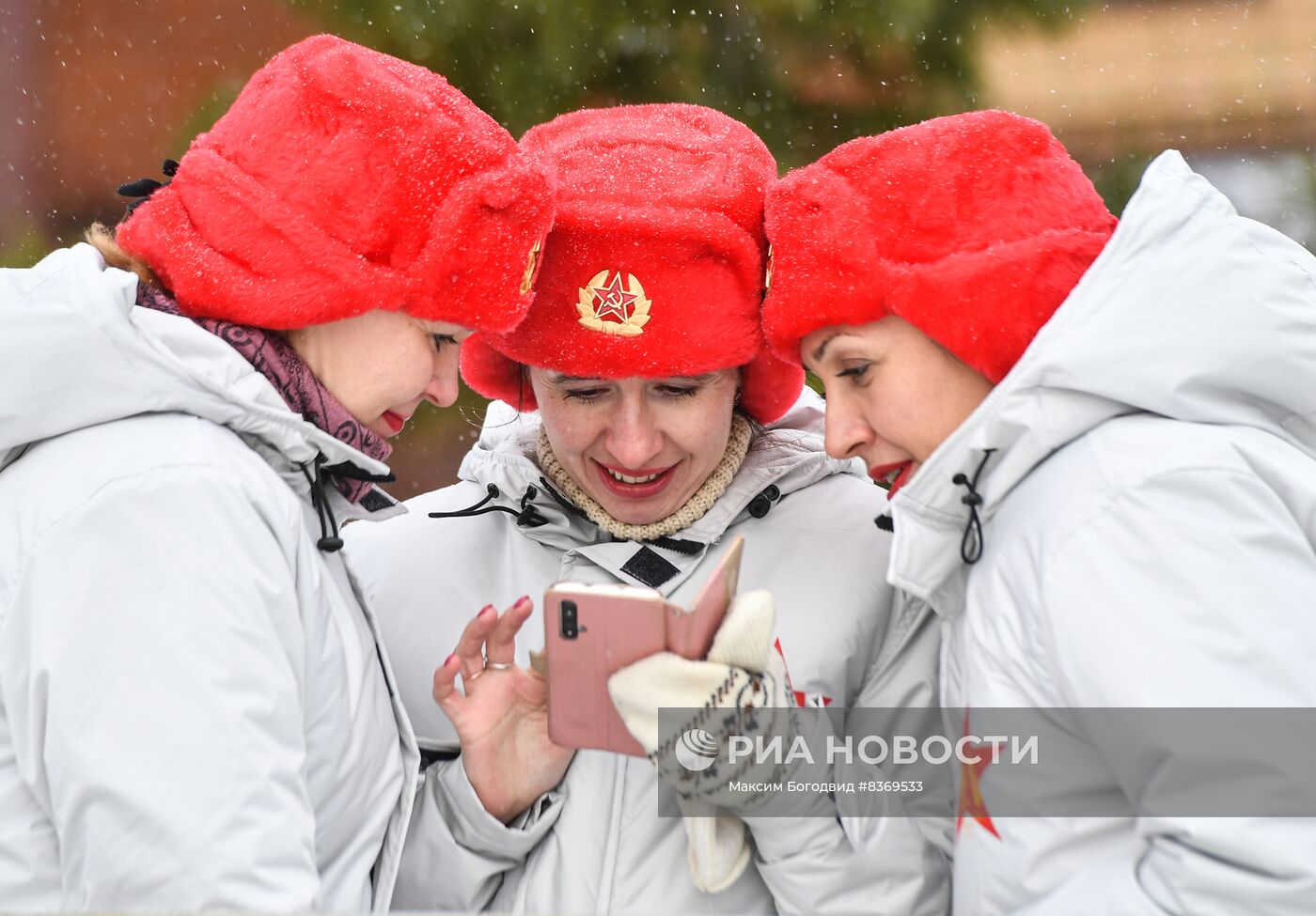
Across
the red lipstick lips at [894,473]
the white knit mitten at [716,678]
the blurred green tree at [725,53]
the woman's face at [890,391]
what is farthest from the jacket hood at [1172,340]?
the blurred green tree at [725,53]

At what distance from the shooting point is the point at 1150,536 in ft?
5.10

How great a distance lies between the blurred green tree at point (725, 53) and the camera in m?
3.72

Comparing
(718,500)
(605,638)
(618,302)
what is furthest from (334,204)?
(718,500)

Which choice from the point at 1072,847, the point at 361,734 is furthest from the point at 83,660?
the point at 1072,847

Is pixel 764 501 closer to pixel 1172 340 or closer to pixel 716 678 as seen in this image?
pixel 716 678

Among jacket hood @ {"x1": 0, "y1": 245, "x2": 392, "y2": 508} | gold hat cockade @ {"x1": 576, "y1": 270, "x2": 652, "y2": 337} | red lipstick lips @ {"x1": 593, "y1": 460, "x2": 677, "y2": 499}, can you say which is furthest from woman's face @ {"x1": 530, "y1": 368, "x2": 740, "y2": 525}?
jacket hood @ {"x1": 0, "y1": 245, "x2": 392, "y2": 508}

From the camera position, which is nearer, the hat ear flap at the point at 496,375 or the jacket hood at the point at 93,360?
the jacket hood at the point at 93,360

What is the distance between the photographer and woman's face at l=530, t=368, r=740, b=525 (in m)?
2.33

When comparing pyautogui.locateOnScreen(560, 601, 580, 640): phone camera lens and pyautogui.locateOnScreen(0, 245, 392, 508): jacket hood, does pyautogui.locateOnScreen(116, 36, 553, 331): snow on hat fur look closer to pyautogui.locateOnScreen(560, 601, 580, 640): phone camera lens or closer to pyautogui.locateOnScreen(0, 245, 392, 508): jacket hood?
pyautogui.locateOnScreen(0, 245, 392, 508): jacket hood

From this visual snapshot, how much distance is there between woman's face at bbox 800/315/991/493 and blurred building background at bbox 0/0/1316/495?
1964 millimetres

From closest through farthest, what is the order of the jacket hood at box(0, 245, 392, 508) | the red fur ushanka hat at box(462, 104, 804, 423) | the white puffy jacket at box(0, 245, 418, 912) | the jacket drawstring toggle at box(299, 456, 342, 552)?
the white puffy jacket at box(0, 245, 418, 912) < the jacket hood at box(0, 245, 392, 508) < the jacket drawstring toggle at box(299, 456, 342, 552) < the red fur ushanka hat at box(462, 104, 804, 423)

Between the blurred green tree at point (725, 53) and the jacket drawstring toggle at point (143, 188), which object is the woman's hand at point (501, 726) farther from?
the blurred green tree at point (725, 53)

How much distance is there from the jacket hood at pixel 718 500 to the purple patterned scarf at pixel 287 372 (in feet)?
1.63

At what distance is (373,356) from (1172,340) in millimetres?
1091
